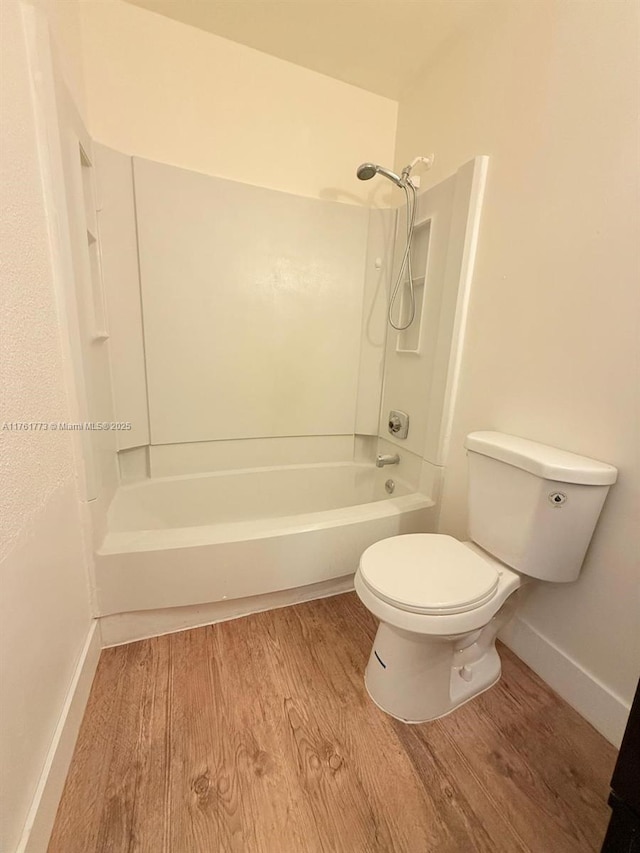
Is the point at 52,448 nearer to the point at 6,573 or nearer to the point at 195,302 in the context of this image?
the point at 6,573

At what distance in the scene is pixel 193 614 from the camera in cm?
137

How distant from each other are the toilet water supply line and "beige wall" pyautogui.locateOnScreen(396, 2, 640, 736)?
25 cm

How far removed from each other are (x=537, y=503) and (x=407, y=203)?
1511 millimetres

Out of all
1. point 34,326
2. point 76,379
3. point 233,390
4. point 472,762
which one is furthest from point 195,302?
point 472,762

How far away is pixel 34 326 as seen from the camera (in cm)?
84

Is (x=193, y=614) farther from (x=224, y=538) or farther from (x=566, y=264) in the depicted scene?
(x=566, y=264)

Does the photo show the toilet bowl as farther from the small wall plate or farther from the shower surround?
the small wall plate

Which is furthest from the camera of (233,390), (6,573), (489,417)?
(233,390)

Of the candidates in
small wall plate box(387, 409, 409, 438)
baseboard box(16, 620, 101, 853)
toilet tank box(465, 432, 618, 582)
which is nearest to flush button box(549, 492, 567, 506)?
toilet tank box(465, 432, 618, 582)

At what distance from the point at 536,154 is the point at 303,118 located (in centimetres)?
114

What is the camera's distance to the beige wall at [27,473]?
0.69m

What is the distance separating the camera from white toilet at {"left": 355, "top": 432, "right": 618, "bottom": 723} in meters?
0.97

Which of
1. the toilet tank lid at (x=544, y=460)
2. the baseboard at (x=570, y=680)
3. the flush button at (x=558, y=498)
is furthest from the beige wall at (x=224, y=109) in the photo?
the baseboard at (x=570, y=680)

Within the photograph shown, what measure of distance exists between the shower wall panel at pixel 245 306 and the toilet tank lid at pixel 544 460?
101 centimetres
